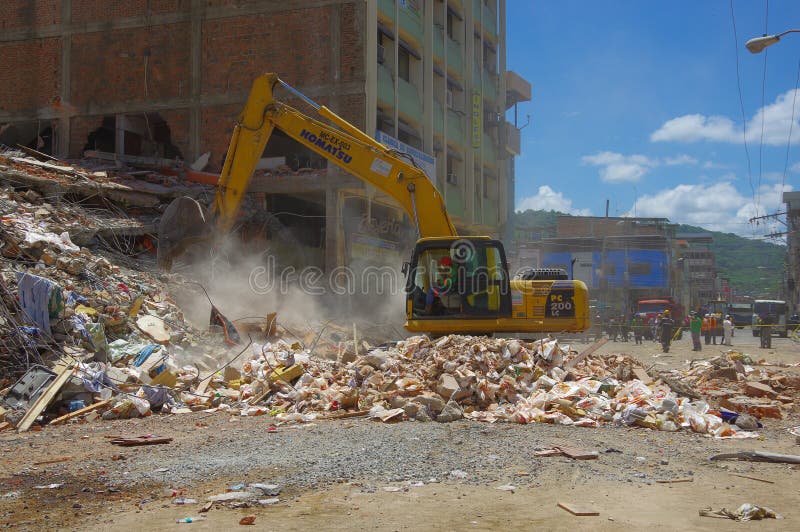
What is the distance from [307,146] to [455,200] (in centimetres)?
1433

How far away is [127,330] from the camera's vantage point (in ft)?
39.5

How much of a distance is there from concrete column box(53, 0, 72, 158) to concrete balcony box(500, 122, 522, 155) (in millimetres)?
18902

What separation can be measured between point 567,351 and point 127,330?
23.6 feet

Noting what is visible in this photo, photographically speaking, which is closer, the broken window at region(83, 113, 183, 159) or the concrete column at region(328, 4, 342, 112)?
the concrete column at region(328, 4, 342, 112)

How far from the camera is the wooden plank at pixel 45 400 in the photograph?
28.2 ft

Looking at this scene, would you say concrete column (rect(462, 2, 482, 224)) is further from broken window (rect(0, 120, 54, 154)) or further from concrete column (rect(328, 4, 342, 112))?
broken window (rect(0, 120, 54, 154))

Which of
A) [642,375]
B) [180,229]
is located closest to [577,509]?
[642,375]

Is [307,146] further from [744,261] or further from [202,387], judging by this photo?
[744,261]

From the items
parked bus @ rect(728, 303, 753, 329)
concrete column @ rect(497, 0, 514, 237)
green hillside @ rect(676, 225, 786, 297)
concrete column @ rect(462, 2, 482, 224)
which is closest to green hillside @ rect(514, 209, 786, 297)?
green hillside @ rect(676, 225, 786, 297)

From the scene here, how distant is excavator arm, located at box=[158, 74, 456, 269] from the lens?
13.6 meters

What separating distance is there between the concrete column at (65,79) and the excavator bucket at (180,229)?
35.3 ft

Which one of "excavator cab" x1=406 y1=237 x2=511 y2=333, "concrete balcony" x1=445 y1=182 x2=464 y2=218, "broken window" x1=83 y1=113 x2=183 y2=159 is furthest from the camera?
"concrete balcony" x1=445 y1=182 x2=464 y2=218

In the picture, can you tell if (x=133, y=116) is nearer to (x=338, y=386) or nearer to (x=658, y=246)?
(x=338, y=386)

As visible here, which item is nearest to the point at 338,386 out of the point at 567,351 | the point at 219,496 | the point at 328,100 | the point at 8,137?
the point at 567,351
